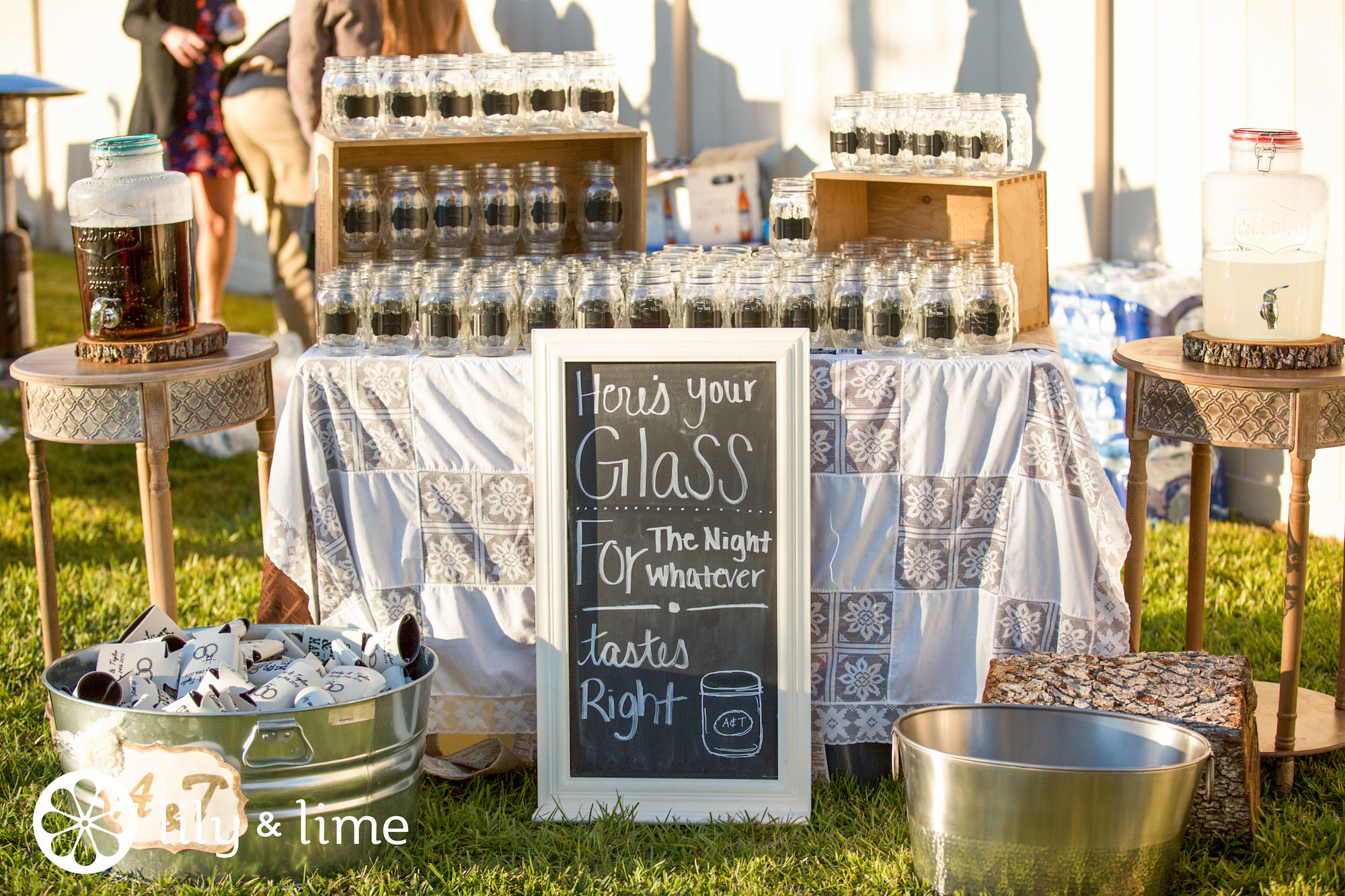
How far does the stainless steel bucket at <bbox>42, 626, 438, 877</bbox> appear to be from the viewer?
220 centimetres

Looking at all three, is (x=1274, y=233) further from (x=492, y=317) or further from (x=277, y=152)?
(x=277, y=152)

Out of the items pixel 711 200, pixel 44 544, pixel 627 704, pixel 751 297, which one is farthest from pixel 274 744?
pixel 711 200

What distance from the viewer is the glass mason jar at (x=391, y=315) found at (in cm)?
270

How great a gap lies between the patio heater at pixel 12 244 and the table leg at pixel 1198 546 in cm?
489

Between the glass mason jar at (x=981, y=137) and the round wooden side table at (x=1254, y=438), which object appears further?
the glass mason jar at (x=981, y=137)

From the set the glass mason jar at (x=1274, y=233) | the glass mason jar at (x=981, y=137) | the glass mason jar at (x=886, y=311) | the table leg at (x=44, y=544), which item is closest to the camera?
the glass mason jar at (x=1274, y=233)

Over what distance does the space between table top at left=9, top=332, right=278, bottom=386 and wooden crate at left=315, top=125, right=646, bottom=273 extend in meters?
0.30

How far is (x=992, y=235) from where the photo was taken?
304cm

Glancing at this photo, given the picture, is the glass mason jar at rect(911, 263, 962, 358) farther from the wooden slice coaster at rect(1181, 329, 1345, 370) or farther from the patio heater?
the patio heater

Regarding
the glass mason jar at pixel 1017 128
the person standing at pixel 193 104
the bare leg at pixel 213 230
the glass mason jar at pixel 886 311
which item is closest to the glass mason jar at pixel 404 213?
the glass mason jar at pixel 886 311

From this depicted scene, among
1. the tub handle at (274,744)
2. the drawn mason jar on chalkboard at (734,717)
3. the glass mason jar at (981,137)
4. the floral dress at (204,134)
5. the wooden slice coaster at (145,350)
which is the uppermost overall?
the floral dress at (204,134)

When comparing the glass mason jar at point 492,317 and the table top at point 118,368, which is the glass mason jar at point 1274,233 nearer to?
the glass mason jar at point 492,317

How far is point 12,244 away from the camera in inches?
237

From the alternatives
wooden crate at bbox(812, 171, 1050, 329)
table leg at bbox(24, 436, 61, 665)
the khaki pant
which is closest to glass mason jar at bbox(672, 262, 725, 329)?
wooden crate at bbox(812, 171, 1050, 329)
